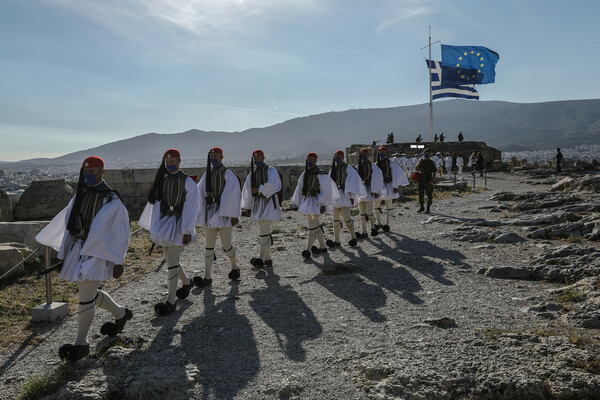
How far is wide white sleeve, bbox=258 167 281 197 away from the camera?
798 centimetres

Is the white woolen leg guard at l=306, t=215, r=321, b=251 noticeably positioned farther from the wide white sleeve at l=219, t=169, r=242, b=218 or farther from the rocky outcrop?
the rocky outcrop

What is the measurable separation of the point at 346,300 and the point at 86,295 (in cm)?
333

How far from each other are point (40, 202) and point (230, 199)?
10.9 meters

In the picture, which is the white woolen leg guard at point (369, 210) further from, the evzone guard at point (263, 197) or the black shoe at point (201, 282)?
the black shoe at point (201, 282)

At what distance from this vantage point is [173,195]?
19.4ft

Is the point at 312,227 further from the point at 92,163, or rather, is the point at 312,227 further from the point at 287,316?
the point at 92,163

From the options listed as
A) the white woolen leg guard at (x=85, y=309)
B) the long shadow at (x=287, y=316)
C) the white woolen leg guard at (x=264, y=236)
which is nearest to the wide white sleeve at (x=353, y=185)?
the white woolen leg guard at (x=264, y=236)

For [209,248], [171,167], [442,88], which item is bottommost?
[209,248]

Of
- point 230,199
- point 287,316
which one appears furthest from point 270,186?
point 287,316

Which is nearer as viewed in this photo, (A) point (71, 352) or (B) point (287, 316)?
(A) point (71, 352)

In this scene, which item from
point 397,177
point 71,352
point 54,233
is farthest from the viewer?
point 397,177

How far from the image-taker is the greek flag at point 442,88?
32281 millimetres

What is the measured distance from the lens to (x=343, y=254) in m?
9.34

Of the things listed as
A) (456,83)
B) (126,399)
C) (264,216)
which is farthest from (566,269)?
(456,83)
